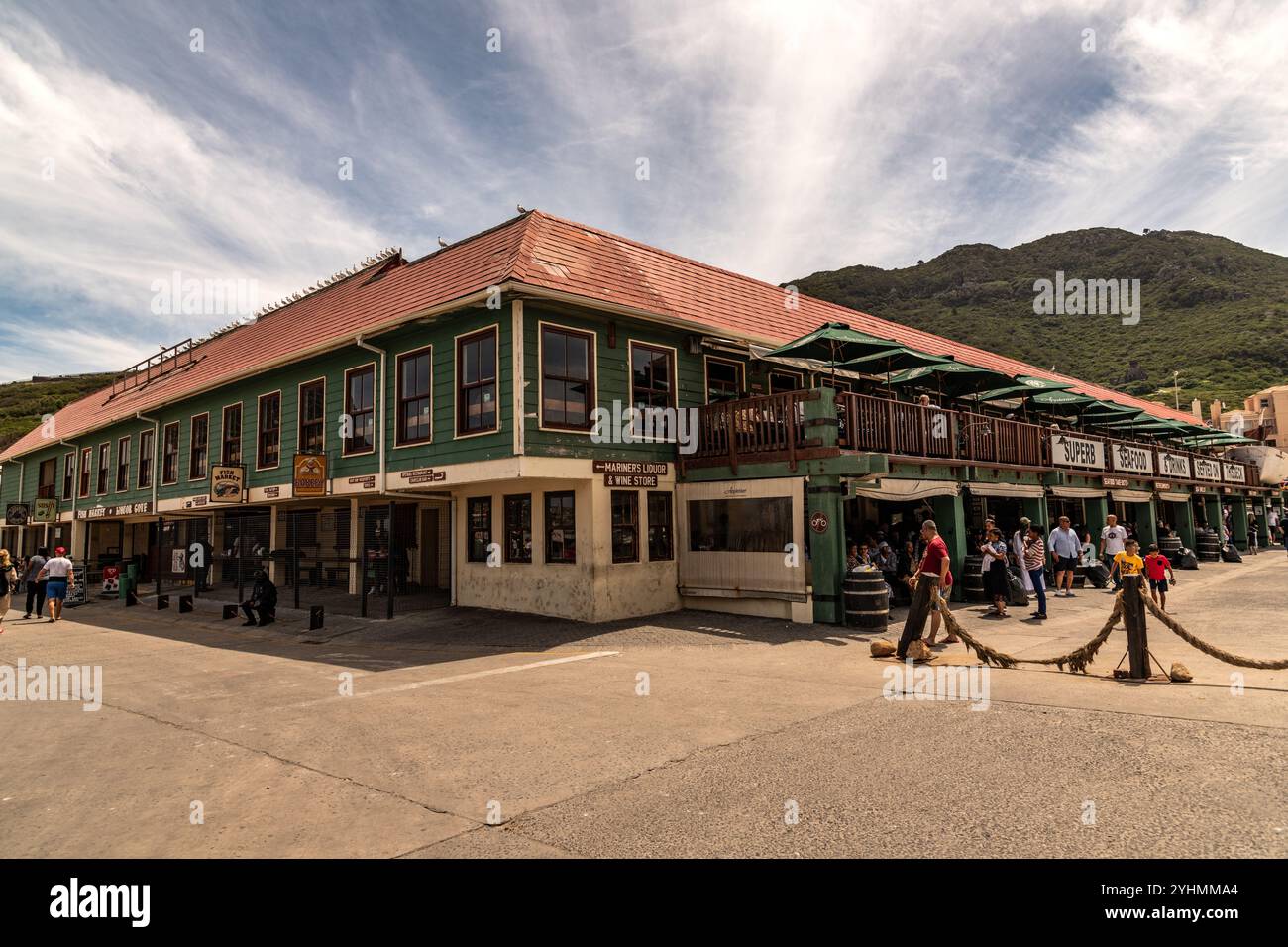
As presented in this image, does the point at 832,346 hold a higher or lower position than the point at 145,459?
higher

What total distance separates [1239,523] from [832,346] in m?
33.7

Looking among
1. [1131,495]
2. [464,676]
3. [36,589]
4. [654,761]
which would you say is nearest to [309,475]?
[464,676]

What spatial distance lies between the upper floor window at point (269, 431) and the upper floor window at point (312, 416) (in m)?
1.26

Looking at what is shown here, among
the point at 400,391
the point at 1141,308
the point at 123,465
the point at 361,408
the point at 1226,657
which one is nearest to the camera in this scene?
the point at 1226,657

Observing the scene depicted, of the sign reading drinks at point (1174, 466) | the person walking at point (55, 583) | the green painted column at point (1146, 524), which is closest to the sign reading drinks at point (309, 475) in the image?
the person walking at point (55, 583)

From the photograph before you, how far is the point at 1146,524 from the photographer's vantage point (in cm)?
2691

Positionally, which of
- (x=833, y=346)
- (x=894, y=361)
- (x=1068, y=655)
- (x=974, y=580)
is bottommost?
(x=1068, y=655)

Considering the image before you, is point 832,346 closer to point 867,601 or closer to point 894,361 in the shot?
point 894,361

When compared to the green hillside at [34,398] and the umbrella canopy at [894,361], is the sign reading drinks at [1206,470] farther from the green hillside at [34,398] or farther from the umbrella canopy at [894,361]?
the green hillside at [34,398]

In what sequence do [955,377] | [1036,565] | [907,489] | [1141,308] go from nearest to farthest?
[1036,565]
[907,489]
[955,377]
[1141,308]

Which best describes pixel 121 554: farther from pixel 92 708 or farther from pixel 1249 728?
pixel 1249 728

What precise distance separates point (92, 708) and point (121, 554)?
28.4 metres
